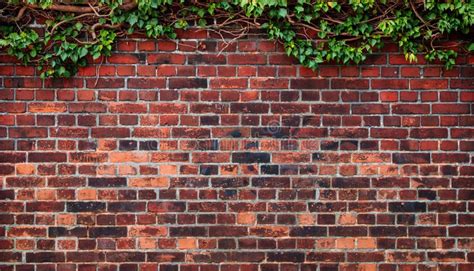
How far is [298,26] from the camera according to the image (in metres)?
3.81

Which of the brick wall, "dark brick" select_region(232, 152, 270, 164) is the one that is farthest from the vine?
"dark brick" select_region(232, 152, 270, 164)

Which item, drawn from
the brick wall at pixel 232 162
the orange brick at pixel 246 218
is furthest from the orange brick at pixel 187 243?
the orange brick at pixel 246 218

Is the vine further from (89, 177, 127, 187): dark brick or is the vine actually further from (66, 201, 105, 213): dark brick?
(66, 201, 105, 213): dark brick

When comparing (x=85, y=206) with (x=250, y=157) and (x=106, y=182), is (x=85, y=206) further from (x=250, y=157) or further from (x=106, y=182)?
(x=250, y=157)

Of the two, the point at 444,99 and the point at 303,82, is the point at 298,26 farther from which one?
the point at 444,99

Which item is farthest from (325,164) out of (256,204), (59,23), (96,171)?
(59,23)

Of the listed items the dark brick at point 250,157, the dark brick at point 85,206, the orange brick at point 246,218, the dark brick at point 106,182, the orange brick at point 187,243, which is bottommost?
the orange brick at point 187,243

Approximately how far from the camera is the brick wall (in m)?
3.81

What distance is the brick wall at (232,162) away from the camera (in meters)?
3.81

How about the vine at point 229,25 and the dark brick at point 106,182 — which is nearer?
the vine at point 229,25

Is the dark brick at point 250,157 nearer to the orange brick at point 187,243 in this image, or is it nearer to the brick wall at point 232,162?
the brick wall at point 232,162

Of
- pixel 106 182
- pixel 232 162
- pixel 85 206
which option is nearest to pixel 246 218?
pixel 232 162

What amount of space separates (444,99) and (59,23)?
2.63m

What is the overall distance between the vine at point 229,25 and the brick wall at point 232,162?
0.11m
